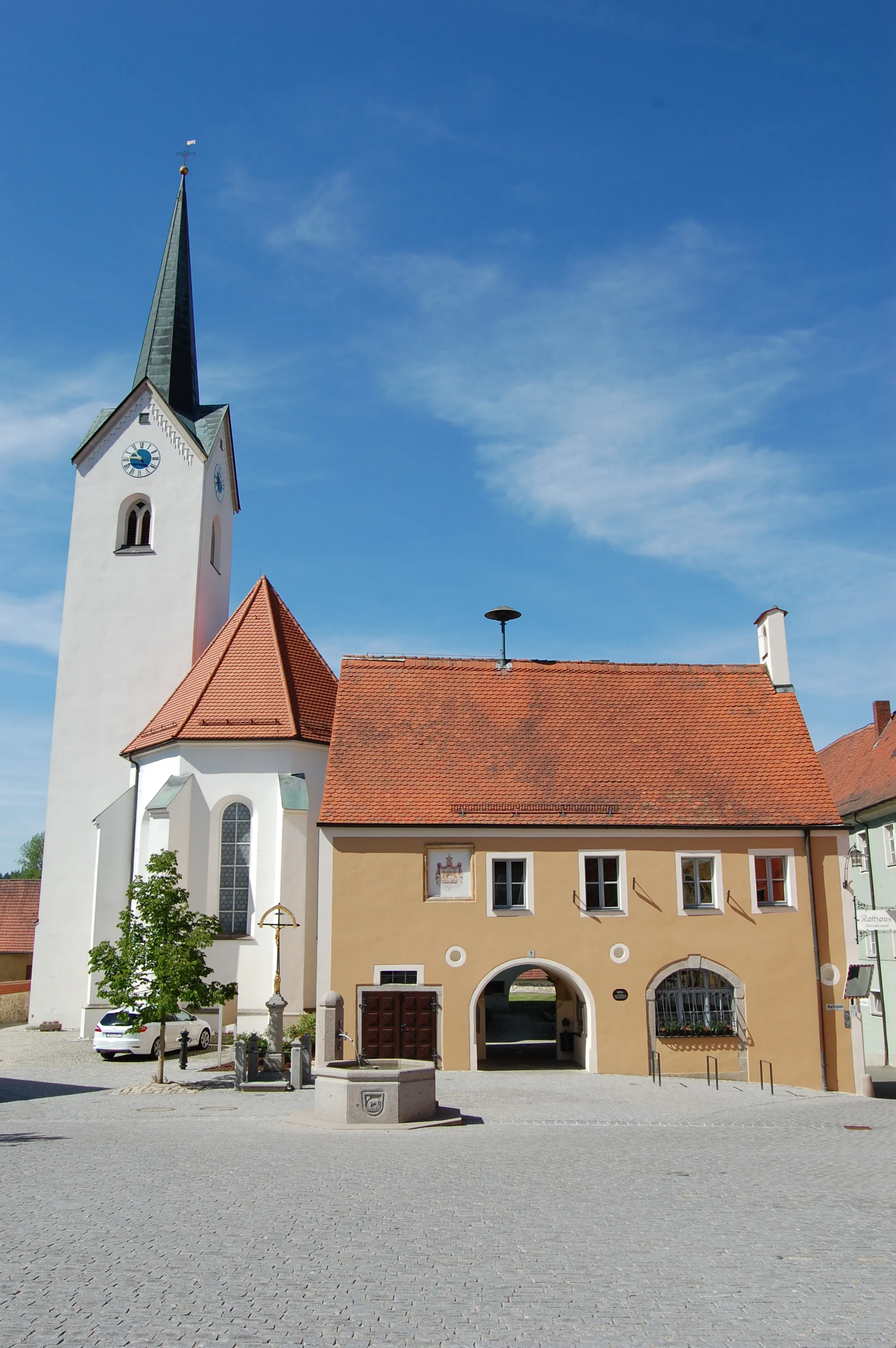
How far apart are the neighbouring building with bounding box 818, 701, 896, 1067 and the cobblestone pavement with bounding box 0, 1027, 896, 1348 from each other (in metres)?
17.9

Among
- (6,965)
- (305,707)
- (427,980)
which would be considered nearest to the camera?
(427,980)

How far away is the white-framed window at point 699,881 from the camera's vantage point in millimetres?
23609

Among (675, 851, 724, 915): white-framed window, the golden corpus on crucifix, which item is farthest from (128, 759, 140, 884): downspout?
(675, 851, 724, 915): white-framed window

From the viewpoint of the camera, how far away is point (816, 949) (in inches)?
926

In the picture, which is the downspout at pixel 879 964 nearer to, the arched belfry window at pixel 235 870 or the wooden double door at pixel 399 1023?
the wooden double door at pixel 399 1023

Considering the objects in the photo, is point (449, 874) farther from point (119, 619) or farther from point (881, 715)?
point (881, 715)

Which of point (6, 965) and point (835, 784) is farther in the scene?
point (6, 965)

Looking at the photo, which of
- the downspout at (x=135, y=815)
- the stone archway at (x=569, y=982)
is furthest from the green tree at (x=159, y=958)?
the downspout at (x=135, y=815)

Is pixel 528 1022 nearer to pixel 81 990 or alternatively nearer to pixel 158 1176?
pixel 81 990

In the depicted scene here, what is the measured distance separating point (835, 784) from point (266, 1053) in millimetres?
25357

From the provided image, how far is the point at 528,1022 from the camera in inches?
1505

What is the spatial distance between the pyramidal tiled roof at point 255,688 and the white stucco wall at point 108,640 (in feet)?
5.89

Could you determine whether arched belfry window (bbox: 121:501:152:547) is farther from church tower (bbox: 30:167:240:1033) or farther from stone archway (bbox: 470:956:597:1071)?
stone archway (bbox: 470:956:597:1071)

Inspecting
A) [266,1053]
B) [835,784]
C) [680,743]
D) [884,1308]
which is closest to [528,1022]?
[835,784]
